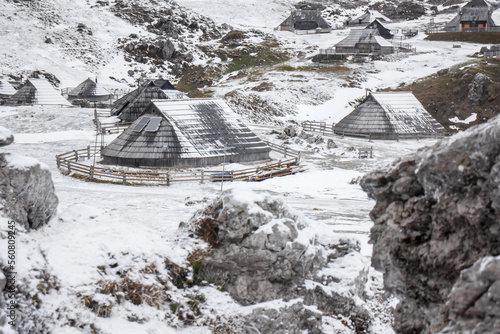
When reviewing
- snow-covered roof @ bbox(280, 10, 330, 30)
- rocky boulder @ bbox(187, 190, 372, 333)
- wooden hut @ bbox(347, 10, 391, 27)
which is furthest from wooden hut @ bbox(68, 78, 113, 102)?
rocky boulder @ bbox(187, 190, 372, 333)

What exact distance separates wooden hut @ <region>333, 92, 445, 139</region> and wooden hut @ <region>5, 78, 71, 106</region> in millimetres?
35657

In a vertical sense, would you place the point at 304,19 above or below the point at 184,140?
above

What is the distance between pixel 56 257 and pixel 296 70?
69728 mm

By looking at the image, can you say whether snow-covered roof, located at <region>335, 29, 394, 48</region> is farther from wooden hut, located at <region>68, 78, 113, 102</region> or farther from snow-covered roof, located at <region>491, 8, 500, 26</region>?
wooden hut, located at <region>68, 78, 113, 102</region>

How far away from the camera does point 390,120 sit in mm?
52531

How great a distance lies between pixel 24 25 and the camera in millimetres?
103375

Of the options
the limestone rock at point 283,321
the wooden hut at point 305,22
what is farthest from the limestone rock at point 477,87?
the wooden hut at point 305,22

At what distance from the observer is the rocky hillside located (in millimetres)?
58284

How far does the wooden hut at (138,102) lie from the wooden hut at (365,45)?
43251mm

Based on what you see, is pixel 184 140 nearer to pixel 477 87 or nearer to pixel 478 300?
pixel 478 300

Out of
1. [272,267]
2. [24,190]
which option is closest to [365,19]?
[272,267]

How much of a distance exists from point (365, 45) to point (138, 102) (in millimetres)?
47288

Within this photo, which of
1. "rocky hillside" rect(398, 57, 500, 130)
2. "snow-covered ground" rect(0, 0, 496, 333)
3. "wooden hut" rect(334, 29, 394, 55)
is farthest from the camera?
"wooden hut" rect(334, 29, 394, 55)

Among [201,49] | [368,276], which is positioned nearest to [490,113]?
[368,276]
